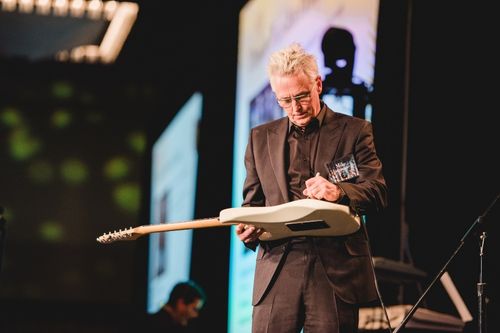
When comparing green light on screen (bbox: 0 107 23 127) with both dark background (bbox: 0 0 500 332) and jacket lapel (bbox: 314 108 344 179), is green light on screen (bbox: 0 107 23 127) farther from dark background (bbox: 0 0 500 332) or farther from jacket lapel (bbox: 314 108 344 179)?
jacket lapel (bbox: 314 108 344 179)

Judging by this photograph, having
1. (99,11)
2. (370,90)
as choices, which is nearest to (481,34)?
(370,90)

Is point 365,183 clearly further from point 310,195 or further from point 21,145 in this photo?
point 21,145

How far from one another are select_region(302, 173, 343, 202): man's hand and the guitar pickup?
76 millimetres

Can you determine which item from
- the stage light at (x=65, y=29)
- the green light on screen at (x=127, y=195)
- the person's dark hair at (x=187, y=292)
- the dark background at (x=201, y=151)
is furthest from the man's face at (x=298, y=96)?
the green light on screen at (x=127, y=195)

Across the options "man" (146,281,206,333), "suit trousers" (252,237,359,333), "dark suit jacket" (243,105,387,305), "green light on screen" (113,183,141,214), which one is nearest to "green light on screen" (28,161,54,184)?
"green light on screen" (113,183,141,214)

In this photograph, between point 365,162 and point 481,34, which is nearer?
point 365,162

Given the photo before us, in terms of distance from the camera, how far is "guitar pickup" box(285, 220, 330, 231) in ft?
8.67

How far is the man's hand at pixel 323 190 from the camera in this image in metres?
2.63

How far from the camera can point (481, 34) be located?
4148 mm

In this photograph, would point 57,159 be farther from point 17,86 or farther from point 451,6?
point 451,6

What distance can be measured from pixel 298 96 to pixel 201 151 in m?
3.33

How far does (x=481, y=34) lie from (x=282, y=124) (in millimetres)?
1620

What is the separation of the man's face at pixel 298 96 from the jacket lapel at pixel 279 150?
0.21ft

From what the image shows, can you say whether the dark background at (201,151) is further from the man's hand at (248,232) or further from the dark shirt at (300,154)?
the man's hand at (248,232)
